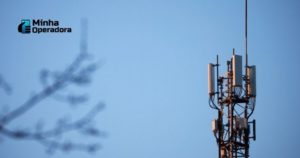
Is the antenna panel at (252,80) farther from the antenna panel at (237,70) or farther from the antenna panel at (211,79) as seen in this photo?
the antenna panel at (211,79)

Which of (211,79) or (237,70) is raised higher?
(237,70)

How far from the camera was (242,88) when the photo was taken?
81.6 feet

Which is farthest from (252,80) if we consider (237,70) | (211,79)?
(211,79)

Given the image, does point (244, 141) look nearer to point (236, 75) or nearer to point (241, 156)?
point (241, 156)

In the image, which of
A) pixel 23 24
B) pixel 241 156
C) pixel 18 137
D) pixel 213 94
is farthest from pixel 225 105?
pixel 18 137

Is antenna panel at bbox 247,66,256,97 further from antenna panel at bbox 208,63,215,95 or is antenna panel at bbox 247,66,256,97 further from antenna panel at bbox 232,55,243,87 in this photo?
antenna panel at bbox 208,63,215,95

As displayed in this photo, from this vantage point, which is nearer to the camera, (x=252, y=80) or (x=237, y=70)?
(x=237, y=70)

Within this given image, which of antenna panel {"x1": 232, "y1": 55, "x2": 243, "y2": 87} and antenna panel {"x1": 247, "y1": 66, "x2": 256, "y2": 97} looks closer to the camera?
antenna panel {"x1": 232, "y1": 55, "x2": 243, "y2": 87}

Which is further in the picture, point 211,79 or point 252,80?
point 211,79

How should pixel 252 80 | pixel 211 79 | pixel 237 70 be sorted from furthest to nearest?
pixel 211 79
pixel 252 80
pixel 237 70

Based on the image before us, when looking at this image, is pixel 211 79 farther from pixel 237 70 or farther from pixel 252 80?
pixel 252 80

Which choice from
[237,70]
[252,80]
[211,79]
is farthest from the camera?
[211,79]

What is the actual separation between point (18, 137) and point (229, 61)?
20.6 meters

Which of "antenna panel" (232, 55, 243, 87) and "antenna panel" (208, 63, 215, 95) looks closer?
"antenna panel" (232, 55, 243, 87)
